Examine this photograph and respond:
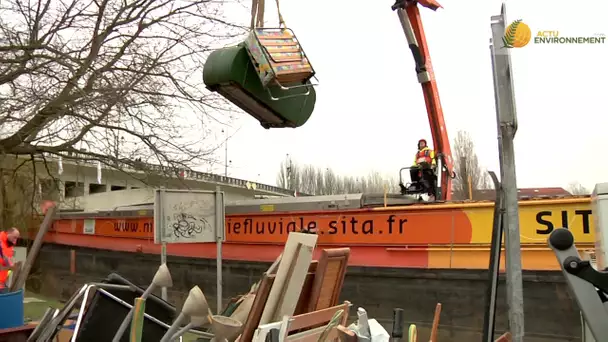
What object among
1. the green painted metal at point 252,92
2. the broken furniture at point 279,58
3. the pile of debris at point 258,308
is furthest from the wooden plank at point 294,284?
the broken furniture at point 279,58

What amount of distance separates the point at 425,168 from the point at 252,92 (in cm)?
504

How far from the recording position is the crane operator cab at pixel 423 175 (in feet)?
27.3

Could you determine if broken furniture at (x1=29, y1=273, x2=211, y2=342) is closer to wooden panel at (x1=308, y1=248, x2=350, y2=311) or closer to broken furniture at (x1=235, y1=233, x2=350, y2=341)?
broken furniture at (x1=235, y1=233, x2=350, y2=341)

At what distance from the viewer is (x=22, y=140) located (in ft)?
28.7

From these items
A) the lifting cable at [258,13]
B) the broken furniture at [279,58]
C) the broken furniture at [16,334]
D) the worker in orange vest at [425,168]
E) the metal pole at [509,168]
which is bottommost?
the broken furniture at [16,334]

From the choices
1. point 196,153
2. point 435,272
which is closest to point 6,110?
point 196,153

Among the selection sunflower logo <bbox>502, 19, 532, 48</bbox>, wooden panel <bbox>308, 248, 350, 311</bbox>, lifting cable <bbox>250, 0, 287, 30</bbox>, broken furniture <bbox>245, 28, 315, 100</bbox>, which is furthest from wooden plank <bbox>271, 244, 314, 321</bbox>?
sunflower logo <bbox>502, 19, 532, 48</bbox>

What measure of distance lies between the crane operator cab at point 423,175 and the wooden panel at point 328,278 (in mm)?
3712

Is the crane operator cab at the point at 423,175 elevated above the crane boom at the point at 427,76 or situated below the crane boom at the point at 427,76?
below

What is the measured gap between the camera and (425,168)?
843cm

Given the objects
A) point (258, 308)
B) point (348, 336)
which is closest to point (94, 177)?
point (258, 308)

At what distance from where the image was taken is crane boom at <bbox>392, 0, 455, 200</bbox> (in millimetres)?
8352

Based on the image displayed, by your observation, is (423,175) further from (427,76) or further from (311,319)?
(311,319)

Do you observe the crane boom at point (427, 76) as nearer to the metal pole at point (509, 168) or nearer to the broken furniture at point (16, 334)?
the metal pole at point (509, 168)
